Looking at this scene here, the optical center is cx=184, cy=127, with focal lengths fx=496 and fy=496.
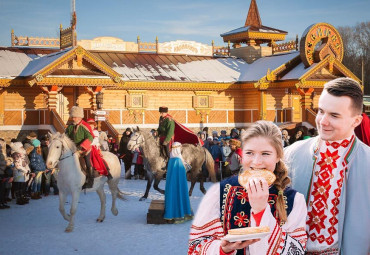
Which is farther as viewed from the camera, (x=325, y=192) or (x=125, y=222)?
(x=125, y=222)

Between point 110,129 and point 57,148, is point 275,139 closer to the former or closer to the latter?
point 57,148

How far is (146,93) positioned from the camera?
2627 cm

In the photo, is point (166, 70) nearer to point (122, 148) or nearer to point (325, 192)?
point (122, 148)

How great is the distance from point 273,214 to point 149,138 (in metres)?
10.4

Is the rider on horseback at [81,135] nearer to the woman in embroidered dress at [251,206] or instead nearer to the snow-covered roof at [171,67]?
the woman in embroidered dress at [251,206]

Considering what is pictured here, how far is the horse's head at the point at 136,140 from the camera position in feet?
41.2

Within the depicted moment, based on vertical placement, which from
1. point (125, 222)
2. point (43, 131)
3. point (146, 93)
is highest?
point (146, 93)

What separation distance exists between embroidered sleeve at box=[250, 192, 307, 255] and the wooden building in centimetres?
1963

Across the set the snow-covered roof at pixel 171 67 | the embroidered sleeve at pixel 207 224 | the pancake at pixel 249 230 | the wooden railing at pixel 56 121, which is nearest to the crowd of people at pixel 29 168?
the wooden railing at pixel 56 121

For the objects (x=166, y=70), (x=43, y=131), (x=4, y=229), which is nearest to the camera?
(x=4, y=229)

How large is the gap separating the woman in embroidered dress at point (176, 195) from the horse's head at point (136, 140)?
6.58ft

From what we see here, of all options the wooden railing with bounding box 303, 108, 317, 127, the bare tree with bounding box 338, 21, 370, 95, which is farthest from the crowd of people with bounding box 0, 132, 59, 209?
the bare tree with bounding box 338, 21, 370, 95

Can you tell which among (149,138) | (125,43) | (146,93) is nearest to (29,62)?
(146,93)

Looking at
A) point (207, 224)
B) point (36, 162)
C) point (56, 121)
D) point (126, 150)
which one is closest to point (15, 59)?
point (56, 121)
